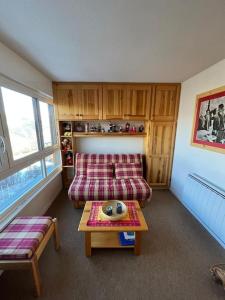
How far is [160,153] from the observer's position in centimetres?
302

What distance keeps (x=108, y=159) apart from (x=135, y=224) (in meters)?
1.65

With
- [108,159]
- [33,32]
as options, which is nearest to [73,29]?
[33,32]

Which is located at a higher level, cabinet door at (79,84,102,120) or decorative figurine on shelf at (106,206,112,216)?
cabinet door at (79,84,102,120)

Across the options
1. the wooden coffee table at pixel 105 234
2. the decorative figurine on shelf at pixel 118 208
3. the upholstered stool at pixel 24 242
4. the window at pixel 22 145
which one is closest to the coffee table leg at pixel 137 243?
the wooden coffee table at pixel 105 234

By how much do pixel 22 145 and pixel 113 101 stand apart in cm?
179

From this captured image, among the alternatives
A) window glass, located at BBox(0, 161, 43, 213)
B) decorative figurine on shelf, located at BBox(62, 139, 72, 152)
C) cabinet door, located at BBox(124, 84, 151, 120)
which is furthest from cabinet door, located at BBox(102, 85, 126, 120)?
window glass, located at BBox(0, 161, 43, 213)

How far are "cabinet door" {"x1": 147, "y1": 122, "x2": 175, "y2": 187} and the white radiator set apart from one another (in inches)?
30.3

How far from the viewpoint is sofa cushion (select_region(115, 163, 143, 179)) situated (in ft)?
9.19

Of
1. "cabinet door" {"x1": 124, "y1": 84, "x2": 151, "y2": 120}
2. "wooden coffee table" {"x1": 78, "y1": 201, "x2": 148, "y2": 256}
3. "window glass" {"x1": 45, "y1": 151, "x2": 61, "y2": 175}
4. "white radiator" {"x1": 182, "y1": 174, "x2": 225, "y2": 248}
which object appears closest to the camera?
"wooden coffee table" {"x1": 78, "y1": 201, "x2": 148, "y2": 256}

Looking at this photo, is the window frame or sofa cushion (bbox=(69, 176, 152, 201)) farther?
sofa cushion (bbox=(69, 176, 152, 201))

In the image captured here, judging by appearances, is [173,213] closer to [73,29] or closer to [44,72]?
[73,29]

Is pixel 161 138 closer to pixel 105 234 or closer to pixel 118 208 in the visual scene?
pixel 118 208

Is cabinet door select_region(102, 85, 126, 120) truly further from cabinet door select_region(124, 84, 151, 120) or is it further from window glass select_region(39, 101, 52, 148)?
window glass select_region(39, 101, 52, 148)

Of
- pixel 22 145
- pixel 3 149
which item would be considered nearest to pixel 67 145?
pixel 22 145
